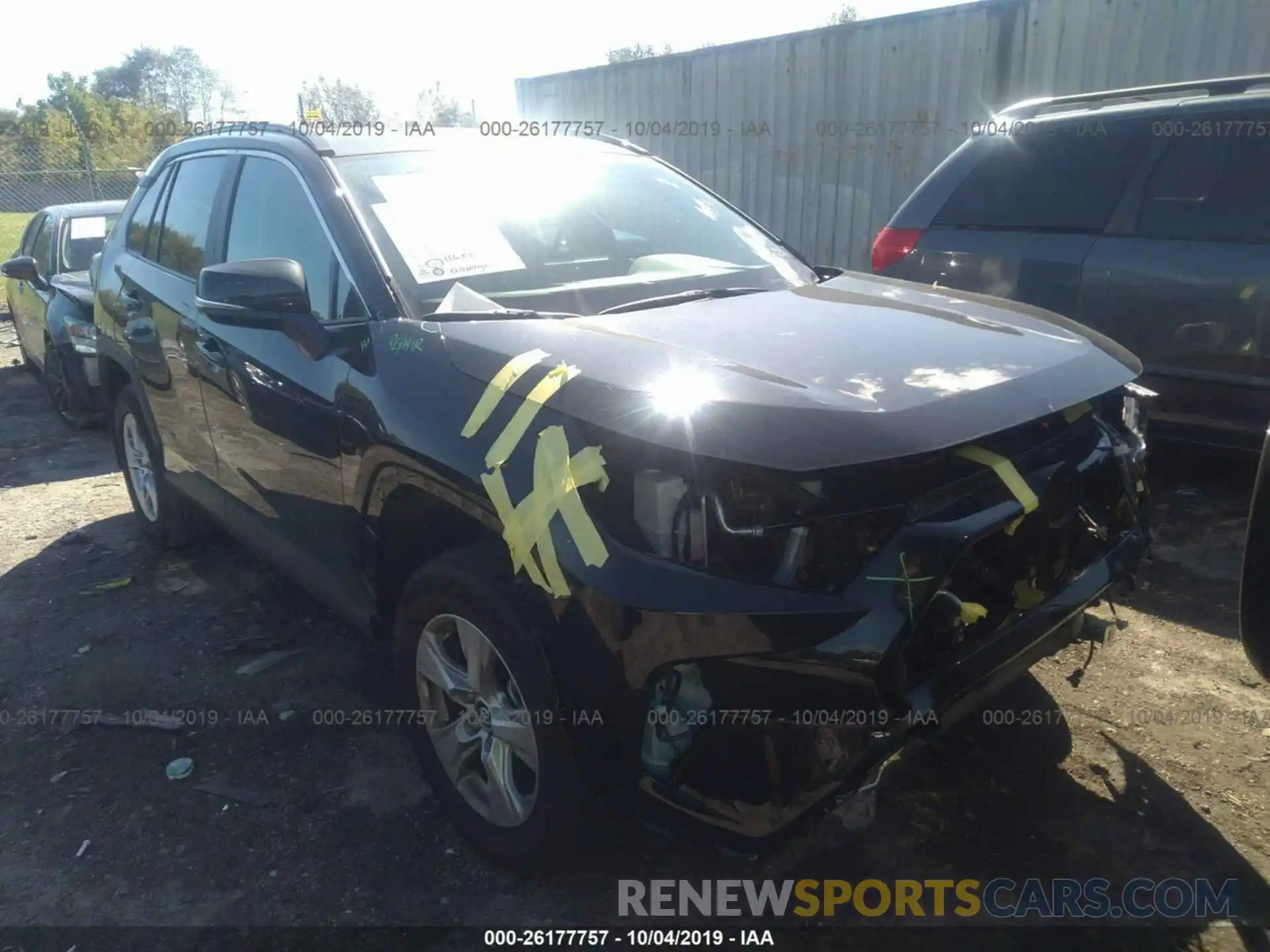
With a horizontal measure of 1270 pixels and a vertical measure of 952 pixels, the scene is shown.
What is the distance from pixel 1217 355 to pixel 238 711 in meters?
4.33

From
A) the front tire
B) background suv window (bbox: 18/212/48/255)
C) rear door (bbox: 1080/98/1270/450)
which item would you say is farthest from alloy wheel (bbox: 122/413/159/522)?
background suv window (bbox: 18/212/48/255)

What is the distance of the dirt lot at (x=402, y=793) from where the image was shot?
8.27 feet

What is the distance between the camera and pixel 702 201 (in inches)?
148

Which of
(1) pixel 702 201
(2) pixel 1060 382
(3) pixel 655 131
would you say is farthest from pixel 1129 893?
(3) pixel 655 131

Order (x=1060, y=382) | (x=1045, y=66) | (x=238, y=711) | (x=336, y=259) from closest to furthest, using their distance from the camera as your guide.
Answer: (x=1060, y=382) < (x=336, y=259) < (x=238, y=711) < (x=1045, y=66)

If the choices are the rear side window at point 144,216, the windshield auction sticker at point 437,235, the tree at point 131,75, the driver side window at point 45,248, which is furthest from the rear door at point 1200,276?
the tree at point 131,75

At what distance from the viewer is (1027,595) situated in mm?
2326

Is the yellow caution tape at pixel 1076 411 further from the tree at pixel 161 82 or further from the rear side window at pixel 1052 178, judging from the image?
the tree at pixel 161 82

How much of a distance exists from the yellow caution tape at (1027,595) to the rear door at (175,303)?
9.73 ft

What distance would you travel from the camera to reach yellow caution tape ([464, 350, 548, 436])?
89.3 inches

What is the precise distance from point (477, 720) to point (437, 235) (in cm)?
143

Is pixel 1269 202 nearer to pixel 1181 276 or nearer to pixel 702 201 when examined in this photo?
pixel 1181 276

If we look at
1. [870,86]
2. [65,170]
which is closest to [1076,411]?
[870,86]

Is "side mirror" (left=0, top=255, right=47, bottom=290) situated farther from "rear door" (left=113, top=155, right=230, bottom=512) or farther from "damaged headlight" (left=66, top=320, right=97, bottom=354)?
"rear door" (left=113, top=155, right=230, bottom=512)
